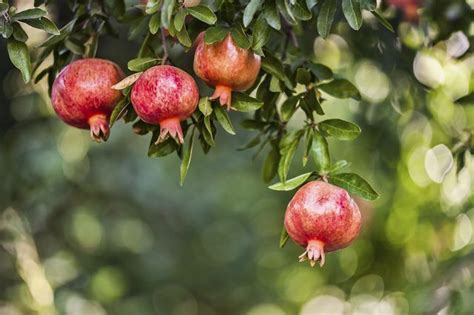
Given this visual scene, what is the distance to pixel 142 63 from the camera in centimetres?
105

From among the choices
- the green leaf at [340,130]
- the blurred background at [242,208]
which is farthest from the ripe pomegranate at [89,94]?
the blurred background at [242,208]

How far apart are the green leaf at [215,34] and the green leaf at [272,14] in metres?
0.06

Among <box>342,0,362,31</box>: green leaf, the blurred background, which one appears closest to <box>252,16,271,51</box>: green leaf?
<box>342,0,362,31</box>: green leaf

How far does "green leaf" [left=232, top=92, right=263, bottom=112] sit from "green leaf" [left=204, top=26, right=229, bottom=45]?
0.28ft

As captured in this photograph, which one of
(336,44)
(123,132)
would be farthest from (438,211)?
(123,132)

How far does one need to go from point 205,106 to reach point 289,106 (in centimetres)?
20

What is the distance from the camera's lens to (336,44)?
2.23 metres

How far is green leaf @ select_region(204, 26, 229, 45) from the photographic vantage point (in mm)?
1025

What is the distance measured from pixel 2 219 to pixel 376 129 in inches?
43.2

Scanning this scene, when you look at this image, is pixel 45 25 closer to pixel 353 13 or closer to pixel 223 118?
pixel 223 118

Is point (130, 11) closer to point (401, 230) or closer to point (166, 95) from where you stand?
point (166, 95)

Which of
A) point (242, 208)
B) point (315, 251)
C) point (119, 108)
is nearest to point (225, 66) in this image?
point (119, 108)

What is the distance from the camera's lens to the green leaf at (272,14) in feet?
3.43

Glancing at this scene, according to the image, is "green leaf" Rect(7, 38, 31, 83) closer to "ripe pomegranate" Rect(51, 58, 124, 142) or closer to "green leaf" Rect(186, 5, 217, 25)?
"ripe pomegranate" Rect(51, 58, 124, 142)
